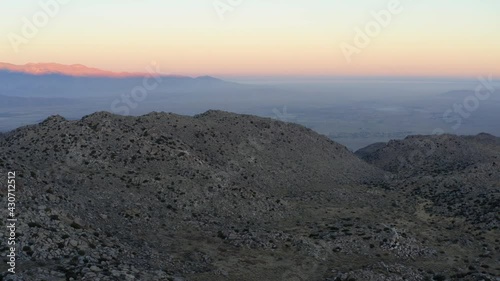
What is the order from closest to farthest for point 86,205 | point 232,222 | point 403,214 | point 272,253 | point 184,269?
point 184,269, point 272,253, point 86,205, point 232,222, point 403,214

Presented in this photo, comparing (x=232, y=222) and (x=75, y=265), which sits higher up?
(x=75, y=265)

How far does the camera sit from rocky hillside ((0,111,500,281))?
89.9ft

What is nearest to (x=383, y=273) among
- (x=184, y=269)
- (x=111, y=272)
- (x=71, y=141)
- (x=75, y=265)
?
(x=184, y=269)

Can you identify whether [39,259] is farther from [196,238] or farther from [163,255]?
[196,238]

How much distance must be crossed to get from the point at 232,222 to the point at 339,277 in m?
15.7

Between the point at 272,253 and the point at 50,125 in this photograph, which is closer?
the point at 272,253

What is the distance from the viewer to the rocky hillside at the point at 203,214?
27406 mm

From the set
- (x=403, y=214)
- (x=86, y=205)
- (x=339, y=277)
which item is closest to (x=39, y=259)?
(x=86, y=205)

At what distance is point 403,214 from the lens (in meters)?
51.7

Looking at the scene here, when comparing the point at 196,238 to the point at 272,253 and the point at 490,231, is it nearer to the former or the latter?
the point at 272,253

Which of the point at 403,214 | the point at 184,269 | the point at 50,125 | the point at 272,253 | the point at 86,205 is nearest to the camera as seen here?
the point at 184,269

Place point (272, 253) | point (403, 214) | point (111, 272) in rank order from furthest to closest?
point (403, 214), point (272, 253), point (111, 272)

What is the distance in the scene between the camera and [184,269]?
94.0 ft

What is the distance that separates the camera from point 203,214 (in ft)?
143
